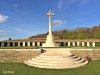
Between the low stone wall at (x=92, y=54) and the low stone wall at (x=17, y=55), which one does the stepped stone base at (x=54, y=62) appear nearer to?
the low stone wall at (x=17, y=55)

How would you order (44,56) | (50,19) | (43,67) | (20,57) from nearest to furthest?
(43,67), (44,56), (20,57), (50,19)

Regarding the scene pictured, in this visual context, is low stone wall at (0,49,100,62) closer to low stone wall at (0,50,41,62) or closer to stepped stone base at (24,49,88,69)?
low stone wall at (0,50,41,62)

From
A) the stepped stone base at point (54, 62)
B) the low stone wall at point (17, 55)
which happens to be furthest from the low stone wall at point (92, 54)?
the low stone wall at point (17, 55)

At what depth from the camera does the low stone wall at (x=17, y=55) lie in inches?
696

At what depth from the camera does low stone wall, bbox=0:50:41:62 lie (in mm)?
17688

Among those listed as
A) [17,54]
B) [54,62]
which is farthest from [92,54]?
[17,54]

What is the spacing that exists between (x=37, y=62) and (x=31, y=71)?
2.23 m

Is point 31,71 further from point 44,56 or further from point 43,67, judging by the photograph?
point 44,56

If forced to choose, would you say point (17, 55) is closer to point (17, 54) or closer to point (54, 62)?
point (17, 54)

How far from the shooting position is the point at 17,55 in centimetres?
1783

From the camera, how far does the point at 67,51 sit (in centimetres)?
1891

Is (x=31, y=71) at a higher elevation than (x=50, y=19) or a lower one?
lower

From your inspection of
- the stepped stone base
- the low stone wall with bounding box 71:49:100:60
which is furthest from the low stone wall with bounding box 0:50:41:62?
the low stone wall with bounding box 71:49:100:60

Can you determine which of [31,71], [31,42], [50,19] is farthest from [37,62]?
[31,42]
